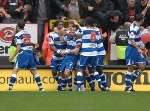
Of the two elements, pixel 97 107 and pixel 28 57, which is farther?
pixel 28 57

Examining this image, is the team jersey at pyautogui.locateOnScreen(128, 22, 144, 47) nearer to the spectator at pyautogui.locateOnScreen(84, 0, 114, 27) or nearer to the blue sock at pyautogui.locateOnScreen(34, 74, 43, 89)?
the spectator at pyautogui.locateOnScreen(84, 0, 114, 27)

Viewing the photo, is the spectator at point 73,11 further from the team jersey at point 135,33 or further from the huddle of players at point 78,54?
the team jersey at point 135,33

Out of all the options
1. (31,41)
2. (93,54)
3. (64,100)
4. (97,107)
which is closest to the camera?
(97,107)

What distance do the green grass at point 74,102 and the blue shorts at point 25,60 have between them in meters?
1.88

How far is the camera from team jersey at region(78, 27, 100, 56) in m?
15.2

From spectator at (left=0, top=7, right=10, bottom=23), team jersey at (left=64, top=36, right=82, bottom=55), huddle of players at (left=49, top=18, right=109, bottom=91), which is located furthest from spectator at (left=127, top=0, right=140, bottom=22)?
spectator at (left=0, top=7, right=10, bottom=23)

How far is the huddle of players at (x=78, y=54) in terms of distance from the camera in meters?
15.3

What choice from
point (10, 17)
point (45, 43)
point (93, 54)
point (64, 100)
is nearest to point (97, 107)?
point (64, 100)

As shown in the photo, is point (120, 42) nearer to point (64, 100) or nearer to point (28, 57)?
point (28, 57)

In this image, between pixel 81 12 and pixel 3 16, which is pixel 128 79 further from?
pixel 3 16

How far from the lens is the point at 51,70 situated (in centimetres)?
1614

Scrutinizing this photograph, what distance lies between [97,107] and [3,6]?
6694mm

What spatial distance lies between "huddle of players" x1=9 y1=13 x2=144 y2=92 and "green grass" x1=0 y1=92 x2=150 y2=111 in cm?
175

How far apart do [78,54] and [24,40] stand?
4.29 feet
